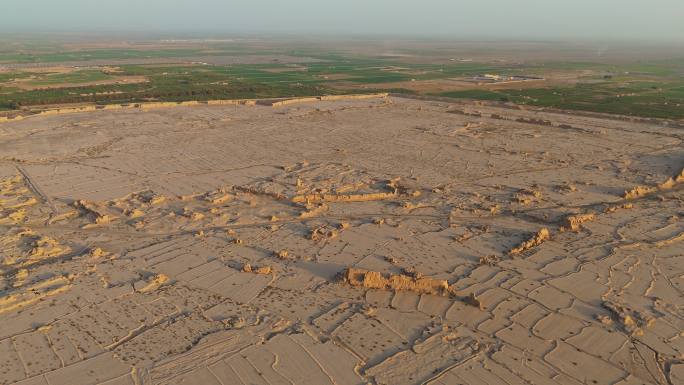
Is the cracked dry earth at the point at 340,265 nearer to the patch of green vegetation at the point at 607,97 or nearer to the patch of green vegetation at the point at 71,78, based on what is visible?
the patch of green vegetation at the point at 607,97

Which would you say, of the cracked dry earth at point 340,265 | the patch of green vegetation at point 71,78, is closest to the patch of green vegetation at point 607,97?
the cracked dry earth at point 340,265

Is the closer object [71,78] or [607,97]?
[607,97]

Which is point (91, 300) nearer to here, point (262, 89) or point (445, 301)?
point (445, 301)

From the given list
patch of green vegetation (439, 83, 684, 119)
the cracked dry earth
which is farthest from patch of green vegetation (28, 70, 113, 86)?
patch of green vegetation (439, 83, 684, 119)

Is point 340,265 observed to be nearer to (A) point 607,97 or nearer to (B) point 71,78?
(A) point 607,97

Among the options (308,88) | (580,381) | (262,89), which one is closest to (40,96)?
(262,89)

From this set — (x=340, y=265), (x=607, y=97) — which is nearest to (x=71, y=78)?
(x=607, y=97)

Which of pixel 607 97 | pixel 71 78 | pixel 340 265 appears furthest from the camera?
pixel 71 78

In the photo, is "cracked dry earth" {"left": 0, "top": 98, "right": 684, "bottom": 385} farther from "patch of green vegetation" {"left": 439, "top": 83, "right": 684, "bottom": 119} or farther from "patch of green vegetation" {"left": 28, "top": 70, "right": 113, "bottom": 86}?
"patch of green vegetation" {"left": 28, "top": 70, "right": 113, "bottom": 86}

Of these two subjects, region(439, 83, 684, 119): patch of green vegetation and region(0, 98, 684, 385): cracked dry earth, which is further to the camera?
region(439, 83, 684, 119): patch of green vegetation
